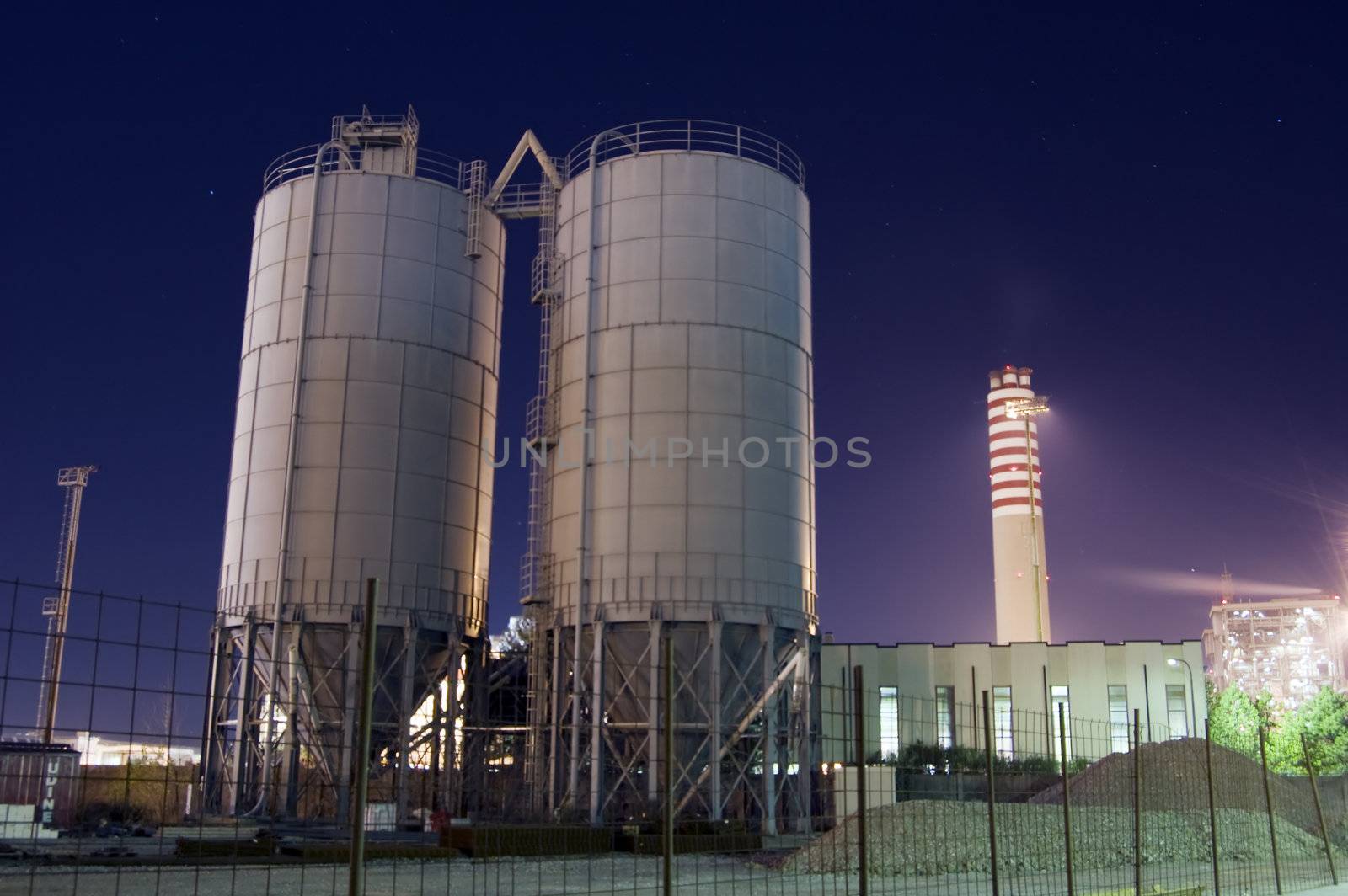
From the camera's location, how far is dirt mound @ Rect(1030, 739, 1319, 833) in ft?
98.3

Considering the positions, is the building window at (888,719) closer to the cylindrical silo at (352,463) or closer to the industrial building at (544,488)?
the industrial building at (544,488)

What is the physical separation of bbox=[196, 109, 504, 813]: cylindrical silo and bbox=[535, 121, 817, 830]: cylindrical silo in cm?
364

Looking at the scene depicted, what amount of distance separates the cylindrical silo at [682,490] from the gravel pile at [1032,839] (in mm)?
7261

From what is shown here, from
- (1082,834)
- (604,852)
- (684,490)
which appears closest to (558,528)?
(684,490)

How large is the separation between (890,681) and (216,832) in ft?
90.0

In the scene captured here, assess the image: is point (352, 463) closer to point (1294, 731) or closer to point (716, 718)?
point (716, 718)

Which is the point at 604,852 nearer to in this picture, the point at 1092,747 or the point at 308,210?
the point at 308,210

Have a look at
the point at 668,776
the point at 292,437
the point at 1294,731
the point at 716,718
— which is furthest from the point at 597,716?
the point at 1294,731

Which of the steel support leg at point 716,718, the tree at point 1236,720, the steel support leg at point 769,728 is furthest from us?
the tree at point 1236,720

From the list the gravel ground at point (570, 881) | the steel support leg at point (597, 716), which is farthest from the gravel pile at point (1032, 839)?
the steel support leg at point (597, 716)

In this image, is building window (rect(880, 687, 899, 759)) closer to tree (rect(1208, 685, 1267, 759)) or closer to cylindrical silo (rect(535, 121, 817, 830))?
cylindrical silo (rect(535, 121, 817, 830))

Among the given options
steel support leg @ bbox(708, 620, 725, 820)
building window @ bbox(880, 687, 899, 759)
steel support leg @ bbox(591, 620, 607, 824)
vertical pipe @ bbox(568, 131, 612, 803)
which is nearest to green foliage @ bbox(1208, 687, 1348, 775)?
building window @ bbox(880, 687, 899, 759)

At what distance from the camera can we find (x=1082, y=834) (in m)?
25.3

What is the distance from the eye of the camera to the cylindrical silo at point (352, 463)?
34675 mm
